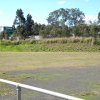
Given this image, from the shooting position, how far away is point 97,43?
52906 mm

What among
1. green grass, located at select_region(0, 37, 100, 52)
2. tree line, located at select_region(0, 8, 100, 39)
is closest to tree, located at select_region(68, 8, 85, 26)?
tree line, located at select_region(0, 8, 100, 39)

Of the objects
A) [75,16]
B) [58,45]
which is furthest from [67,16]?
[58,45]

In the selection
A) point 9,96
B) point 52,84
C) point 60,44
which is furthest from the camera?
point 60,44

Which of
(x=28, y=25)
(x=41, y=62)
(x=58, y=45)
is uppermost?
Answer: (x=28, y=25)

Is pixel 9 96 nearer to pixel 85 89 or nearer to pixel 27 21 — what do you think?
pixel 85 89

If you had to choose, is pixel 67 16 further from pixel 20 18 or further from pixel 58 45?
pixel 58 45

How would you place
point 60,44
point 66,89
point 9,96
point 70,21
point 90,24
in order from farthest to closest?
point 70,21, point 90,24, point 60,44, point 66,89, point 9,96

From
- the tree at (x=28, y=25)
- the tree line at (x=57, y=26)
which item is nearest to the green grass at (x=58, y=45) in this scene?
the tree line at (x=57, y=26)

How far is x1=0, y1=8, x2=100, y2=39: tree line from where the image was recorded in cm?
7309

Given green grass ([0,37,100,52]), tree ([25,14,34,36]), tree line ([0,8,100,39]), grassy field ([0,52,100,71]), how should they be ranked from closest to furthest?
grassy field ([0,52,100,71]) → green grass ([0,37,100,52]) → tree line ([0,8,100,39]) → tree ([25,14,34,36])

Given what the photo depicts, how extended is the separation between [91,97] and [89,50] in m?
36.5

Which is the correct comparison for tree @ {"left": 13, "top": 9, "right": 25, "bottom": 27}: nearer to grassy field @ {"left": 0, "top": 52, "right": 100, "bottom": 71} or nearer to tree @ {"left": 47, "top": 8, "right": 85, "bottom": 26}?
tree @ {"left": 47, "top": 8, "right": 85, "bottom": 26}

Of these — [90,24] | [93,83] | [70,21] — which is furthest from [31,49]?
[70,21]

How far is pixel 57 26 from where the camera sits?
339 feet
